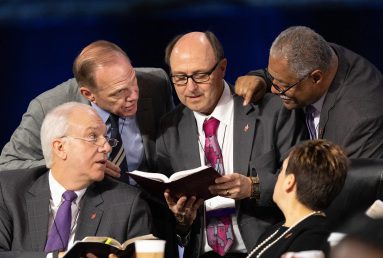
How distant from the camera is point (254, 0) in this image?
4598 millimetres

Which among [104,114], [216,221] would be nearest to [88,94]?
[104,114]

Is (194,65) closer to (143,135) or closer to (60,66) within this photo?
(143,135)

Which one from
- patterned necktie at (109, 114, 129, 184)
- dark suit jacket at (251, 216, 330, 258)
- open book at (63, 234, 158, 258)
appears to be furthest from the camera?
patterned necktie at (109, 114, 129, 184)

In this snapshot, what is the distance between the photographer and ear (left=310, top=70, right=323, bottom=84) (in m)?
3.05

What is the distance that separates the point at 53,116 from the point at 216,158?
Result: 696 mm

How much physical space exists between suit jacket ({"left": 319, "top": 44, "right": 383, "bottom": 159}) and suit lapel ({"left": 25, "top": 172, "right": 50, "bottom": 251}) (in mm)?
1133

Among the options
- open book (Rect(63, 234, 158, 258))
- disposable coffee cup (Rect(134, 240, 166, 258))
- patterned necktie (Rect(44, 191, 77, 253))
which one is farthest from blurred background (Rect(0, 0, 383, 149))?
disposable coffee cup (Rect(134, 240, 166, 258))

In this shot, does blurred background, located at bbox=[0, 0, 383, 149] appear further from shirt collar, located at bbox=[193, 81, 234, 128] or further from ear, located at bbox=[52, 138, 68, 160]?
ear, located at bbox=[52, 138, 68, 160]

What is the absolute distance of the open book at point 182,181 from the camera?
2.69 meters

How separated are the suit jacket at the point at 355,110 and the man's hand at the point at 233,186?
15.3 inches

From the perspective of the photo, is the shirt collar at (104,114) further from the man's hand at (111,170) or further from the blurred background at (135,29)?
the blurred background at (135,29)

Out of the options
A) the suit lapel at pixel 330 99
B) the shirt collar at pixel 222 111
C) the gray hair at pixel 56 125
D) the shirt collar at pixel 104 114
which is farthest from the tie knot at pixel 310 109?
the gray hair at pixel 56 125

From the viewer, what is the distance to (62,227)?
9.39ft

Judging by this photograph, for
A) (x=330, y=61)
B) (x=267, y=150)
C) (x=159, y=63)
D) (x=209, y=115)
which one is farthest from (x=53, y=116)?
(x=159, y=63)
